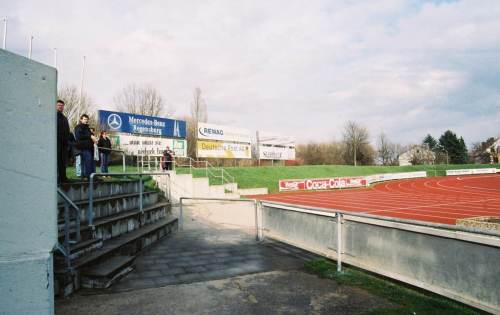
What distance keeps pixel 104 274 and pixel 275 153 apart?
39627 millimetres

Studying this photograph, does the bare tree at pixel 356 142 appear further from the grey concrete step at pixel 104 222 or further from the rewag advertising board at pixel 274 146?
the grey concrete step at pixel 104 222

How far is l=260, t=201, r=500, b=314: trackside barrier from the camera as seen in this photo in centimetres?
364

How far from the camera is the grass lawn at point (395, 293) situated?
409 cm

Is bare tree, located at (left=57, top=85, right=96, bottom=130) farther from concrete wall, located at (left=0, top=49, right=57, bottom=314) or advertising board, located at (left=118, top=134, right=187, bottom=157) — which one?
concrete wall, located at (left=0, top=49, right=57, bottom=314)

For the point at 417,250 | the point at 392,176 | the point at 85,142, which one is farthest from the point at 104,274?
the point at 392,176

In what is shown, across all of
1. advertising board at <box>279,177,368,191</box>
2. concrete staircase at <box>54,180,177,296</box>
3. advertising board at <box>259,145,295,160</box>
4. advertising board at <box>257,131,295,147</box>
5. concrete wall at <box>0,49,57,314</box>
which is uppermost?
advertising board at <box>257,131,295,147</box>

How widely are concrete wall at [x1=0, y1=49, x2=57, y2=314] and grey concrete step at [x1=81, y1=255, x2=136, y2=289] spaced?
11.3ft

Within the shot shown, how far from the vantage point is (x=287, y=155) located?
46.0m

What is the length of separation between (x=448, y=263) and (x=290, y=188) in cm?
3044

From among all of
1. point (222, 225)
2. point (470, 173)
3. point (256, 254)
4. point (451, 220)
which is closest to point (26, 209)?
point (256, 254)

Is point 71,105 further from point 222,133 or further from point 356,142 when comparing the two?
point 356,142

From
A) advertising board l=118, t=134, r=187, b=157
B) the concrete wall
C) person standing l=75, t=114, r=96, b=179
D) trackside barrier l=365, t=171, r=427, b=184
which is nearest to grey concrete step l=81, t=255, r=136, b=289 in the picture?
the concrete wall

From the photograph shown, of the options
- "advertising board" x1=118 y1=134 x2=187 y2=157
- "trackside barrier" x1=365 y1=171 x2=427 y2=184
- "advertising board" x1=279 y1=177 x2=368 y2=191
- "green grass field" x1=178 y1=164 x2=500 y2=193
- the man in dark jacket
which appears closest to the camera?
the man in dark jacket

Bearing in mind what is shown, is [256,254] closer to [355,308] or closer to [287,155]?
[355,308]
